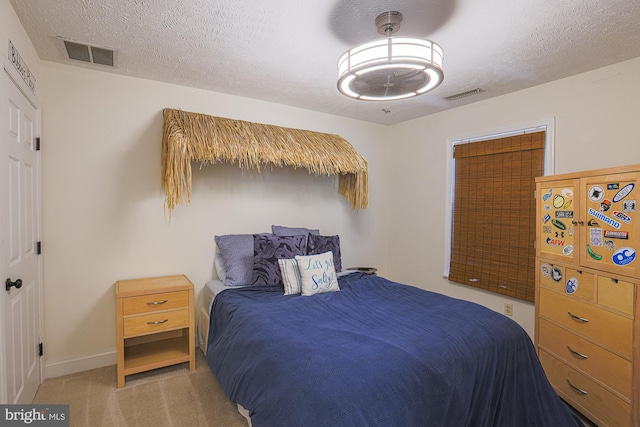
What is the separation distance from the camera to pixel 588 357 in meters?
2.04

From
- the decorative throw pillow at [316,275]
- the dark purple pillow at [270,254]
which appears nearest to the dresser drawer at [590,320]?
the decorative throw pillow at [316,275]

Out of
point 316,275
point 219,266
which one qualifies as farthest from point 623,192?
point 219,266

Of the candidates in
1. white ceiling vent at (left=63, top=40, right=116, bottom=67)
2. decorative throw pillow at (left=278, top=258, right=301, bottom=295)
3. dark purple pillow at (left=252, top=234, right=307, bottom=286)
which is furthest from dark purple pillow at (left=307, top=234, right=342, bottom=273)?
white ceiling vent at (left=63, top=40, right=116, bottom=67)

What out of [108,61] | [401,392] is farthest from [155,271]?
[401,392]

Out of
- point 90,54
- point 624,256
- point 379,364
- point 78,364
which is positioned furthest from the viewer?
point 78,364

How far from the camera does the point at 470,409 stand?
161 centimetres

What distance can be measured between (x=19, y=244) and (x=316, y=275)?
1.96 meters

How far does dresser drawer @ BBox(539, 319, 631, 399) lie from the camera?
184 centimetres

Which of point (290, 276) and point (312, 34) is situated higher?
point (312, 34)

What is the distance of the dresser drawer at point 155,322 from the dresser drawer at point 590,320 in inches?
110

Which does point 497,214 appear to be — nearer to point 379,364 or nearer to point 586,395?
point 586,395

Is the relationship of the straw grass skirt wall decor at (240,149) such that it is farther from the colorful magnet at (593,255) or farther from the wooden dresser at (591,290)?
the colorful magnet at (593,255)

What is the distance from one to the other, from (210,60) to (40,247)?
1908 mm

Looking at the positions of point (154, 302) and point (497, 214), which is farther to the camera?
→ point (497, 214)
